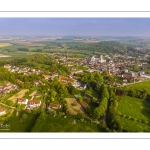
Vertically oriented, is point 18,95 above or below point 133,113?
above

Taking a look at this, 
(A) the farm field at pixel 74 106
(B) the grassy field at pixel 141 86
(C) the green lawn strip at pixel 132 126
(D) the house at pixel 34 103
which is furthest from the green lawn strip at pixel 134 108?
(D) the house at pixel 34 103

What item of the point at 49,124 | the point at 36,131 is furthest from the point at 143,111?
the point at 36,131

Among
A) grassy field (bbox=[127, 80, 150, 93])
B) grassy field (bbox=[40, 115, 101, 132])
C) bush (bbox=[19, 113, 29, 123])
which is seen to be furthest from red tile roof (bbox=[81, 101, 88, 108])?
grassy field (bbox=[127, 80, 150, 93])

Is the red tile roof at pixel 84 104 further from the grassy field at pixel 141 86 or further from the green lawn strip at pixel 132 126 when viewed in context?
the grassy field at pixel 141 86

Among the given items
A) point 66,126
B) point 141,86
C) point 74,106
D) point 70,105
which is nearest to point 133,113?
point 74,106

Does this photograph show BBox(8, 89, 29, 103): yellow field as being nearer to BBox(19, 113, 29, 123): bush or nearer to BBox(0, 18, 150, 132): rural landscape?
BBox(0, 18, 150, 132): rural landscape

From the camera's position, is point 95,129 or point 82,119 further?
point 82,119

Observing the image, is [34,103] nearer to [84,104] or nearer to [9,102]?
[9,102]
